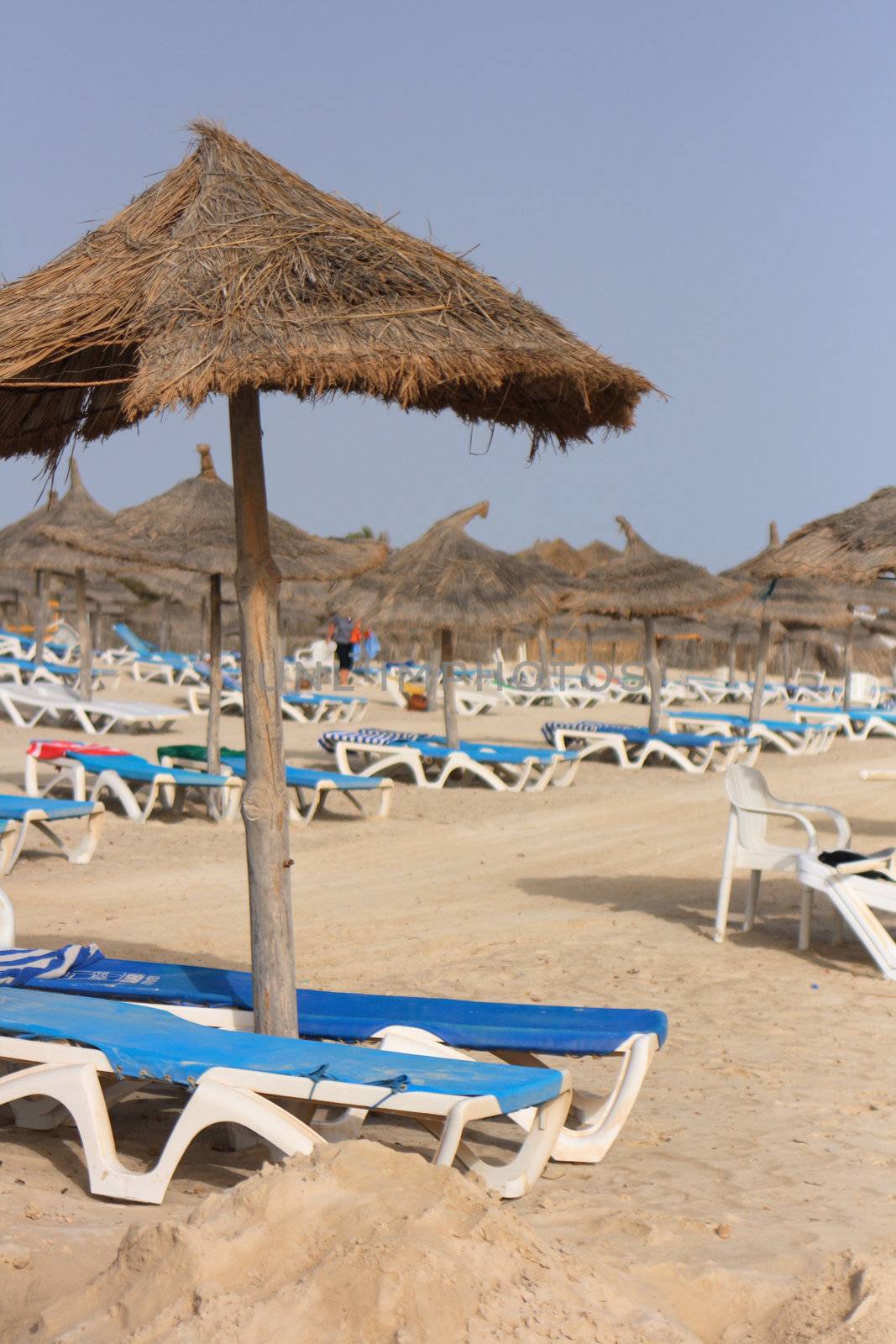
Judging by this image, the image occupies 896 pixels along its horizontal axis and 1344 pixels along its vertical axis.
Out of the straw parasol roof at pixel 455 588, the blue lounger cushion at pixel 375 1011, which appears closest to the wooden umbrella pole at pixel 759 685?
the straw parasol roof at pixel 455 588

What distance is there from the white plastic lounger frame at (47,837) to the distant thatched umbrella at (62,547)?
6.31 m

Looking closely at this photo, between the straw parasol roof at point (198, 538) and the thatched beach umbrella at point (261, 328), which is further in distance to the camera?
the straw parasol roof at point (198, 538)

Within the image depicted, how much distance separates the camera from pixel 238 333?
313 cm

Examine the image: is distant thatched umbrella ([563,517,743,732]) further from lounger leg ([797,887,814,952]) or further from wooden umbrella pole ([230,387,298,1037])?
wooden umbrella pole ([230,387,298,1037])

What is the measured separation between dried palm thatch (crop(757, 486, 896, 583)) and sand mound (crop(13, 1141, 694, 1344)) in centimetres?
568

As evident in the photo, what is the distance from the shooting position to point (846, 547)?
751cm

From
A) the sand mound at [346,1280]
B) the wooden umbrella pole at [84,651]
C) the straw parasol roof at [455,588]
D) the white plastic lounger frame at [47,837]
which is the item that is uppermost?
the straw parasol roof at [455,588]

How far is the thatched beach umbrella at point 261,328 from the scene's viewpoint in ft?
10.3

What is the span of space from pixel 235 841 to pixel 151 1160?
606 centimetres

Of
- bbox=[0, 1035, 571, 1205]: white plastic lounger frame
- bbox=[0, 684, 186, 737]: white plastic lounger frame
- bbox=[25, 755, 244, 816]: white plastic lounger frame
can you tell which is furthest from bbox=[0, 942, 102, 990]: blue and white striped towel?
bbox=[0, 684, 186, 737]: white plastic lounger frame

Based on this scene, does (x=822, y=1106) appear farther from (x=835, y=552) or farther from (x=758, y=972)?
(x=835, y=552)

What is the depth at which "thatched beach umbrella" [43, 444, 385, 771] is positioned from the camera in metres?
9.85

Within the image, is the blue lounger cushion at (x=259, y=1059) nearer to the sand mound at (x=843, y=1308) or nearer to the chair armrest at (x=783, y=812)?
the sand mound at (x=843, y=1308)

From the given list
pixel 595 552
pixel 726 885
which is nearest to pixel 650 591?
pixel 726 885
